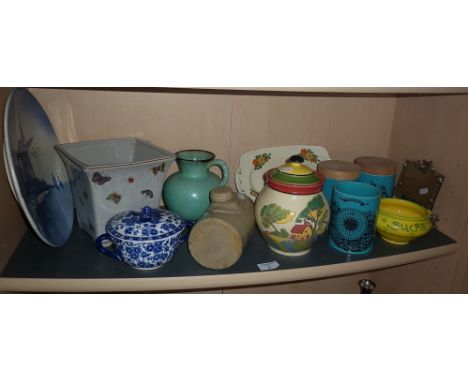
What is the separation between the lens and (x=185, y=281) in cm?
74

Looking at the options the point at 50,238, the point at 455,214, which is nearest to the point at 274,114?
the point at 455,214

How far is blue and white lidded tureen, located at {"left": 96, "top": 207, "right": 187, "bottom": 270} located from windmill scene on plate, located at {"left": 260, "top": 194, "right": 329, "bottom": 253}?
0.18m

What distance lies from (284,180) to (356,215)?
0.18 metres

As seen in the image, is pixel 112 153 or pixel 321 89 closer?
pixel 321 89

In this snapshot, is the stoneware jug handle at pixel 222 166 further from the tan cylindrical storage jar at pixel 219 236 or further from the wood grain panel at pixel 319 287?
the wood grain panel at pixel 319 287

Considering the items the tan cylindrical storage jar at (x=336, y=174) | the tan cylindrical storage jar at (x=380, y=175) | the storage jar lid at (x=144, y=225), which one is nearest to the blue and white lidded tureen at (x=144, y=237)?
the storage jar lid at (x=144, y=225)

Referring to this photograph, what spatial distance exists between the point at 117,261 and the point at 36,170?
0.79 feet

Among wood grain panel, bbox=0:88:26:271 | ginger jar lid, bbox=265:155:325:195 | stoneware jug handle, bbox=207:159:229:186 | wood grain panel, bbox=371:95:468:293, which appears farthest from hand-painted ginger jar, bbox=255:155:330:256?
wood grain panel, bbox=0:88:26:271

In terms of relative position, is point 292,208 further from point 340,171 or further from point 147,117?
point 147,117

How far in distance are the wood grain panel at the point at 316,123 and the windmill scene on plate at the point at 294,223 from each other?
10.5 inches

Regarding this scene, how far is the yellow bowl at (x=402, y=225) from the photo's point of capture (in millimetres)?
861

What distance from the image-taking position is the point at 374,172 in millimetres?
958

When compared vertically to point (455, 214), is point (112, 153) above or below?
above

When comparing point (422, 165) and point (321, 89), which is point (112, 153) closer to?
point (321, 89)
